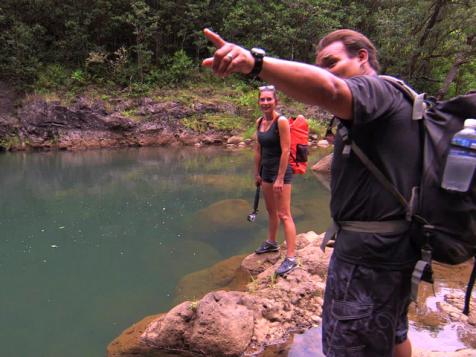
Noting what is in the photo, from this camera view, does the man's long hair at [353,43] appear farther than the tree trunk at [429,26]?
No

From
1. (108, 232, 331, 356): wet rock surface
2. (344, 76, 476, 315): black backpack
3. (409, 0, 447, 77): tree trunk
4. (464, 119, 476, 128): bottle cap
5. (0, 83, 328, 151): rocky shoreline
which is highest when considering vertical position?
(409, 0, 447, 77): tree trunk

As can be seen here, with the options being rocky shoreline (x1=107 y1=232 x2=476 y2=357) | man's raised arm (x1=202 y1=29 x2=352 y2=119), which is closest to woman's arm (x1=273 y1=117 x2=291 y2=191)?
rocky shoreline (x1=107 y1=232 x2=476 y2=357)

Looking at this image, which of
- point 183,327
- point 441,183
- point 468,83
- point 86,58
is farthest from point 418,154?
point 468,83

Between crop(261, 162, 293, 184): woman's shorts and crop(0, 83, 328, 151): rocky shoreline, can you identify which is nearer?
crop(261, 162, 293, 184): woman's shorts

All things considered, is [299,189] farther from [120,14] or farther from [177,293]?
[120,14]

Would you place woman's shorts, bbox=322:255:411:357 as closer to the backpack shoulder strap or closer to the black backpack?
the black backpack

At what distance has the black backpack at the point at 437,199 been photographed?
4.59ft

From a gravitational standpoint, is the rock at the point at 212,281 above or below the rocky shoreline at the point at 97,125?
above

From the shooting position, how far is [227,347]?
9.36 feet

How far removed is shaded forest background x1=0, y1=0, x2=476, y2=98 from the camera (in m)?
16.5

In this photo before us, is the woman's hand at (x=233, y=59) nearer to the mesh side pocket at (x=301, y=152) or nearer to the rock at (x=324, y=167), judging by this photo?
the mesh side pocket at (x=301, y=152)

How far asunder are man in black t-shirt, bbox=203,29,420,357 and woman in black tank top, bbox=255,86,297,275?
200 centimetres

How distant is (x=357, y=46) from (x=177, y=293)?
3171 millimetres

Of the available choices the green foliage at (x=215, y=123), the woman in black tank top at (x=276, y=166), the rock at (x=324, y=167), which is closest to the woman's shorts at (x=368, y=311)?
the woman in black tank top at (x=276, y=166)
